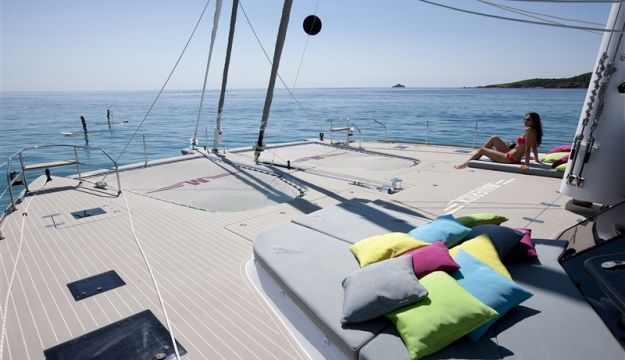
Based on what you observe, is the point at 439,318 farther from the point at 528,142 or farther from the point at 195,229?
the point at 528,142

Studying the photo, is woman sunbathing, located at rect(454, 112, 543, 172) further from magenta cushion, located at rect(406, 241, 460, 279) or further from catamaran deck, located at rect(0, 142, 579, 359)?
magenta cushion, located at rect(406, 241, 460, 279)

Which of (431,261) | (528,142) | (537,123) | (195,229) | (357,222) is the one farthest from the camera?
(528,142)

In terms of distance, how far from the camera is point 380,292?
86.4 inches

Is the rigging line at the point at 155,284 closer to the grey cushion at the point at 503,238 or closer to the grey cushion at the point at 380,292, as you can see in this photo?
the grey cushion at the point at 380,292

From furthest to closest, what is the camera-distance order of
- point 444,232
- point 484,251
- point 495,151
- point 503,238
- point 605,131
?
point 495,151 < point 605,131 < point 444,232 < point 503,238 < point 484,251

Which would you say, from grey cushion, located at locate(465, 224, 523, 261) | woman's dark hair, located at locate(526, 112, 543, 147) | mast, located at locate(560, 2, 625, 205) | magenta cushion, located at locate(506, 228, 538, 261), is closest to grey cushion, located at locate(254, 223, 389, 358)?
grey cushion, located at locate(465, 224, 523, 261)

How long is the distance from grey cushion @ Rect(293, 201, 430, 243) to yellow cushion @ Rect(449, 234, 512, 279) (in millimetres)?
890

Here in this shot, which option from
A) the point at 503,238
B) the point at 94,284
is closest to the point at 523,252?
the point at 503,238

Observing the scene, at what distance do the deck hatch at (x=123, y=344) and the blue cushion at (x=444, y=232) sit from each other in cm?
223

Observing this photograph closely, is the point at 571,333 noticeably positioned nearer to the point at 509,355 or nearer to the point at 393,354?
the point at 509,355

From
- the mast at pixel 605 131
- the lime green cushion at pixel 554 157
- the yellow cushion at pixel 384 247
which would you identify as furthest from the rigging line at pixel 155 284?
the lime green cushion at pixel 554 157

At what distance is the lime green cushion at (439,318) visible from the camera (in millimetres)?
1875

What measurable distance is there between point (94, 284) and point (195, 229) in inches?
58.8

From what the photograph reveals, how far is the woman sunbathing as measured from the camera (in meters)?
6.27
